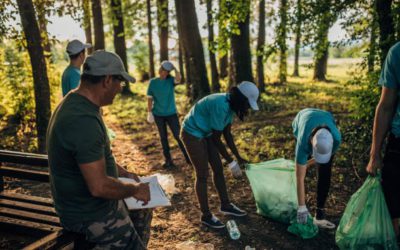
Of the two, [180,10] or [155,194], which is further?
[180,10]

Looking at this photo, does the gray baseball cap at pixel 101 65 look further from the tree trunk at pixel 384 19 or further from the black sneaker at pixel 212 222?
the tree trunk at pixel 384 19

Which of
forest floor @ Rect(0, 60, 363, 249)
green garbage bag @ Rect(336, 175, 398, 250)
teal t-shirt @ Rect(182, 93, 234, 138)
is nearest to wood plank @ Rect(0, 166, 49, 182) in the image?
forest floor @ Rect(0, 60, 363, 249)

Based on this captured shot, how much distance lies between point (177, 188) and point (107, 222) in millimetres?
3155

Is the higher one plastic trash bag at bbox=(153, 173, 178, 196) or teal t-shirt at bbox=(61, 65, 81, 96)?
teal t-shirt at bbox=(61, 65, 81, 96)

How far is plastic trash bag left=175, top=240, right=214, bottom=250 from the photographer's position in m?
3.78

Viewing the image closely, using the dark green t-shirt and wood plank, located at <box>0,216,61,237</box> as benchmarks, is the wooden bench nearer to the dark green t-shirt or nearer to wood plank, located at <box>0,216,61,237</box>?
wood plank, located at <box>0,216,61,237</box>

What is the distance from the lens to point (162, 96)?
6.21 metres

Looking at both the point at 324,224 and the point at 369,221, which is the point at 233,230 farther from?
the point at 369,221

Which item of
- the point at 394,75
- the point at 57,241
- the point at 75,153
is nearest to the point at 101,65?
the point at 75,153

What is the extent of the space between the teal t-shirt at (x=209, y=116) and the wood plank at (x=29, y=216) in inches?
66.4

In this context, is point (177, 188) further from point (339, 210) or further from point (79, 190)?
point (79, 190)

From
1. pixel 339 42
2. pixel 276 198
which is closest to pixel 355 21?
pixel 339 42

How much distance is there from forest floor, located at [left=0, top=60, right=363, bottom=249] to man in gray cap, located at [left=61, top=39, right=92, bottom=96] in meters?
1.70

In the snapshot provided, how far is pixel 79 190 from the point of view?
87.6 inches
